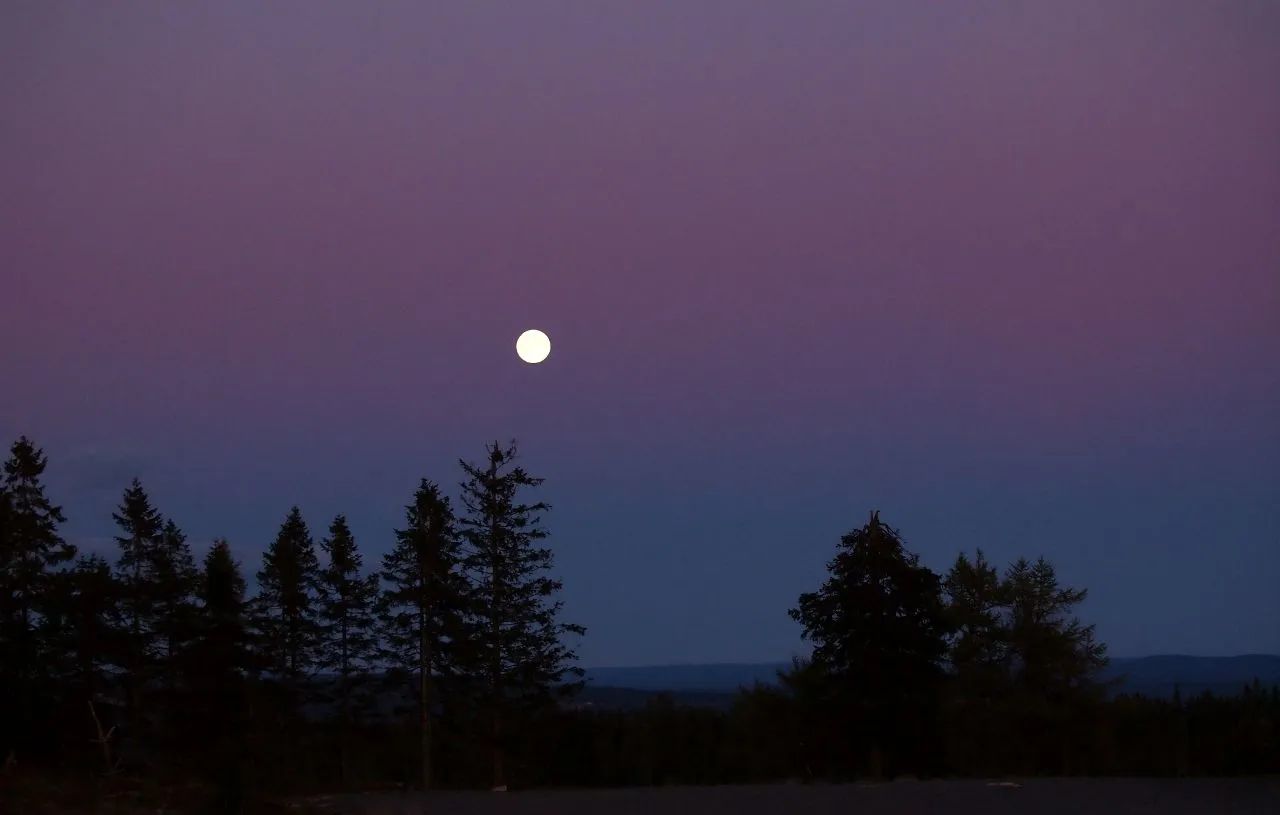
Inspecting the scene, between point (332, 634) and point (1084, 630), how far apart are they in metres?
19.0

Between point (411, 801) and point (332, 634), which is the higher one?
point (332, 634)

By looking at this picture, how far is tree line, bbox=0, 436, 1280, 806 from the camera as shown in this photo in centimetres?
2738

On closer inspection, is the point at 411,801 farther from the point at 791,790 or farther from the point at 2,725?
the point at 2,725

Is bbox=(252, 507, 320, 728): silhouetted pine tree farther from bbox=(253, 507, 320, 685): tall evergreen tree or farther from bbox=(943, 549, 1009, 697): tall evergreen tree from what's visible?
bbox=(943, 549, 1009, 697): tall evergreen tree

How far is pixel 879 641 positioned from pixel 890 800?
10.2 metres

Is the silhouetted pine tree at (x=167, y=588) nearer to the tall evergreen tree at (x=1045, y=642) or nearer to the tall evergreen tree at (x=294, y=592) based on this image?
the tall evergreen tree at (x=294, y=592)

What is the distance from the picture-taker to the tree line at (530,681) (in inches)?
1078

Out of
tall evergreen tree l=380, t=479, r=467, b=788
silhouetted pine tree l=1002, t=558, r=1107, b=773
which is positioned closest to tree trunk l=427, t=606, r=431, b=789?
tall evergreen tree l=380, t=479, r=467, b=788

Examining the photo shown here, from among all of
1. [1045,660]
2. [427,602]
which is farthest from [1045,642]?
[427,602]

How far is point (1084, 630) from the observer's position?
33188 millimetres

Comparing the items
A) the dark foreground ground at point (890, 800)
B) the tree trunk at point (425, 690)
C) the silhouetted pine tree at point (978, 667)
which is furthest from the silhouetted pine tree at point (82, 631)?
the silhouetted pine tree at point (978, 667)

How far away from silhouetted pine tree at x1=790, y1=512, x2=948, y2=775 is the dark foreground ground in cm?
721

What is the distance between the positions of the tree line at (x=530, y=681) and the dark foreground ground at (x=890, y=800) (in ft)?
23.0

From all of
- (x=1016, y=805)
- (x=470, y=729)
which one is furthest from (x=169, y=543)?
(x=1016, y=805)
